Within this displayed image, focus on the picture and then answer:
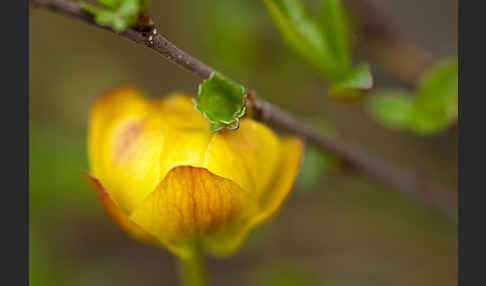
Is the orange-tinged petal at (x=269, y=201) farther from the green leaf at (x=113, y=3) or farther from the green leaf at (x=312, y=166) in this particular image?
A: the green leaf at (x=113, y=3)

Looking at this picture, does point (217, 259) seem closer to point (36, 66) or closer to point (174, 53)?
point (36, 66)

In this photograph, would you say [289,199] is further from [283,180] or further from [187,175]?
[187,175]

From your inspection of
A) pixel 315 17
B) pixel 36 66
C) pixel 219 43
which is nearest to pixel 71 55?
pixel 36 66

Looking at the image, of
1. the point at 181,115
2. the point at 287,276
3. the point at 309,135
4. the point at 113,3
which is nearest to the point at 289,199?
the point at 287,276

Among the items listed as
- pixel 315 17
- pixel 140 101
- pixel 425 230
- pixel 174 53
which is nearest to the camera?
pixel 174 53

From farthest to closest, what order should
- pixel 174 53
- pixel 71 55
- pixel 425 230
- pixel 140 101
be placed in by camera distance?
pixel 71 55 → pixel 425 230 → pixel 140 101 → pixel 174 53

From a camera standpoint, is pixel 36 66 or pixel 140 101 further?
pixel 36 66
